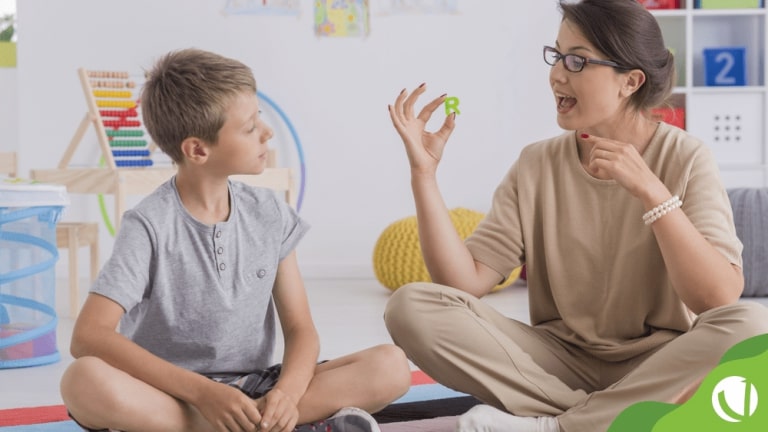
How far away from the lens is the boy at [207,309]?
144cm

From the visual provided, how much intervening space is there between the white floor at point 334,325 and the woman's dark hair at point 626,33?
1128 mm

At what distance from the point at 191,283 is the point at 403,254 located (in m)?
2.27

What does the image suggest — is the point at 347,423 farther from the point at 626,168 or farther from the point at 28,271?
the point at 28,271

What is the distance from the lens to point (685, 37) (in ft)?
14.0

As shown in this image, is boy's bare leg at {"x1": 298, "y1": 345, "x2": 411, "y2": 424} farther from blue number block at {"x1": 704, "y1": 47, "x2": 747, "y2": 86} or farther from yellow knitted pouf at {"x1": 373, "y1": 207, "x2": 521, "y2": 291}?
blue number block at {"x1": 704, "y1": 47, "x2": 747, "y2": 86}

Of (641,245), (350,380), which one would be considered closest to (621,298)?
(641,245)

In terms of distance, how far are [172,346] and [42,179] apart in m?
1.99

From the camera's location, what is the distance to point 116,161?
142 inches

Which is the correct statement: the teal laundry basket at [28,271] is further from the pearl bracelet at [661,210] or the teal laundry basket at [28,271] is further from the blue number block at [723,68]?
the blue number block at [723,68]

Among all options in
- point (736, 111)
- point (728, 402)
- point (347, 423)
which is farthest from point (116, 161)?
point (728, 402)

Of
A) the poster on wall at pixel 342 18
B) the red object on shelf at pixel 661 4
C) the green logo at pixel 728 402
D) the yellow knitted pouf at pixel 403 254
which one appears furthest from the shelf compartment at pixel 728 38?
the green logo at pixel 728 402

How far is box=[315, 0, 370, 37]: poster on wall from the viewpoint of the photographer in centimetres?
433

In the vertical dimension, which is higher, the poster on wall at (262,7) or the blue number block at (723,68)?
the poster on wall at (262,7)

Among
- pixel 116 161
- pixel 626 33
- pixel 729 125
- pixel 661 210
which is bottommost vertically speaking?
pixel 729 125
